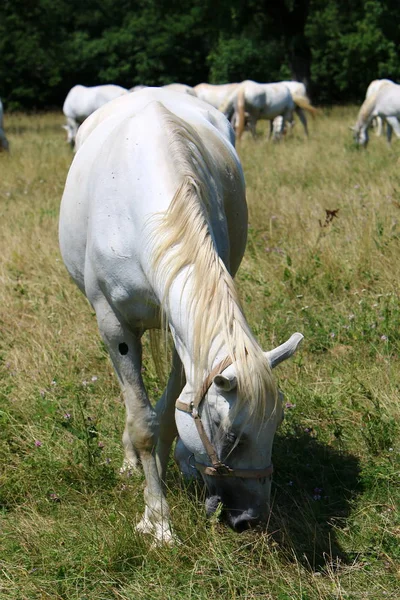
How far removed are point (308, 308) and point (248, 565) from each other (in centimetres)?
265

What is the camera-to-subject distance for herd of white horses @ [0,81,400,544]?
93.0 inches

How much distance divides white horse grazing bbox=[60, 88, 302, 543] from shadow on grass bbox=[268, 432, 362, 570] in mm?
461

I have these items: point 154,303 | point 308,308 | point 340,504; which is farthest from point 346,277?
point 154,303

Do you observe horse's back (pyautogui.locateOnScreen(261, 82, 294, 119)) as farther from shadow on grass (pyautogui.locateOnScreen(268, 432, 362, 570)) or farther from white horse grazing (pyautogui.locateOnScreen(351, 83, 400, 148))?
shadow on grass (pyautogui.locateOnScreen(268, 432, 362, 570))

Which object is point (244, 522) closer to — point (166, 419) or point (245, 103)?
point (166, 419)

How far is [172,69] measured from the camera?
3484 centimetres

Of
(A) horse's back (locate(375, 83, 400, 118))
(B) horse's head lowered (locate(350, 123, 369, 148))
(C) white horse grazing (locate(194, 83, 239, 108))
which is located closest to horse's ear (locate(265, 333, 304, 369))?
(B) horse's head lowered (locate(350, 123, 369, 148))

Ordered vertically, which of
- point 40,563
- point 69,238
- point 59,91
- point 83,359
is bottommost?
point 59,91

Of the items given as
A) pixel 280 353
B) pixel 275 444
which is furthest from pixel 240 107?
pixel 280 353

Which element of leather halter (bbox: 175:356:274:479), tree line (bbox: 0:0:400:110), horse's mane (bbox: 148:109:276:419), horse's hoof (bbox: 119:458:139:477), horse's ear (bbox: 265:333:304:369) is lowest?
tree line (bbox: 0:0:400:110)

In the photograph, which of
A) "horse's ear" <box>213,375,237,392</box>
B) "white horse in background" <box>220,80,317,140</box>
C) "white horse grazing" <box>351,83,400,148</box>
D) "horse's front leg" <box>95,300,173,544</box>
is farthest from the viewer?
"white horse in background" <box>220,80,317,140</box>

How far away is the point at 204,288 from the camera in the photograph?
2.40 meters

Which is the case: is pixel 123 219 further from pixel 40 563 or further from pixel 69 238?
pixel 40 563

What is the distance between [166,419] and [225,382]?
1.17m
